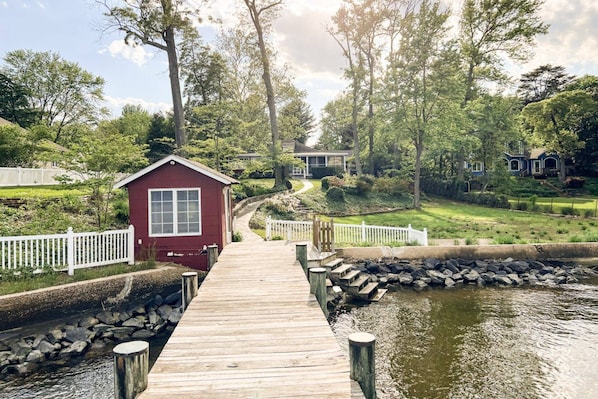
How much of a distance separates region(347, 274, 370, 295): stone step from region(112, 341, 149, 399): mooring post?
7.72 meters

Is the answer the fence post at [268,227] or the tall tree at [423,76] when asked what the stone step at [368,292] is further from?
the tall tree at [423,76]

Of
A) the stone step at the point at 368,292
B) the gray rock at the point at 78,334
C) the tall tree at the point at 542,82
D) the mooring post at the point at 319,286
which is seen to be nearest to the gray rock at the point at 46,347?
the gray rock at the point at 78,334

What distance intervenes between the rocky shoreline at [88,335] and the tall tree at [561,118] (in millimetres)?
38401

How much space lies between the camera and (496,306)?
10.3 m

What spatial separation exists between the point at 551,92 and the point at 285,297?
176 feet

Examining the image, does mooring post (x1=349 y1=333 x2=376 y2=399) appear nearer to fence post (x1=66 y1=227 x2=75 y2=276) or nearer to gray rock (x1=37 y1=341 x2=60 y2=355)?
gray rock (x1=37 y1=341 x2=60 y2=355)

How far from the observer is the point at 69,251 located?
9203mm

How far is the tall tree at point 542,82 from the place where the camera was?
1829 inches

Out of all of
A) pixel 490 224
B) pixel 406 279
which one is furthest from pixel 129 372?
pixel 490 224

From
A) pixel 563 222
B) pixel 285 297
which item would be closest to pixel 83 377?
pixel 285 297

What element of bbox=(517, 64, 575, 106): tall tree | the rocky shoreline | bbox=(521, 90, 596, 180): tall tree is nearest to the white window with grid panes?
the rocky shoreline

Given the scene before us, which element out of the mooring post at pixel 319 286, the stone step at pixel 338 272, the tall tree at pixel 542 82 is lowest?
the stone step at pixel 338 272

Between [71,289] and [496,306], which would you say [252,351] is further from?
[496,306]

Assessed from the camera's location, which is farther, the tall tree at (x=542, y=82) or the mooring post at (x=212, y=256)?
the tall tree at (x=542, y=82)
